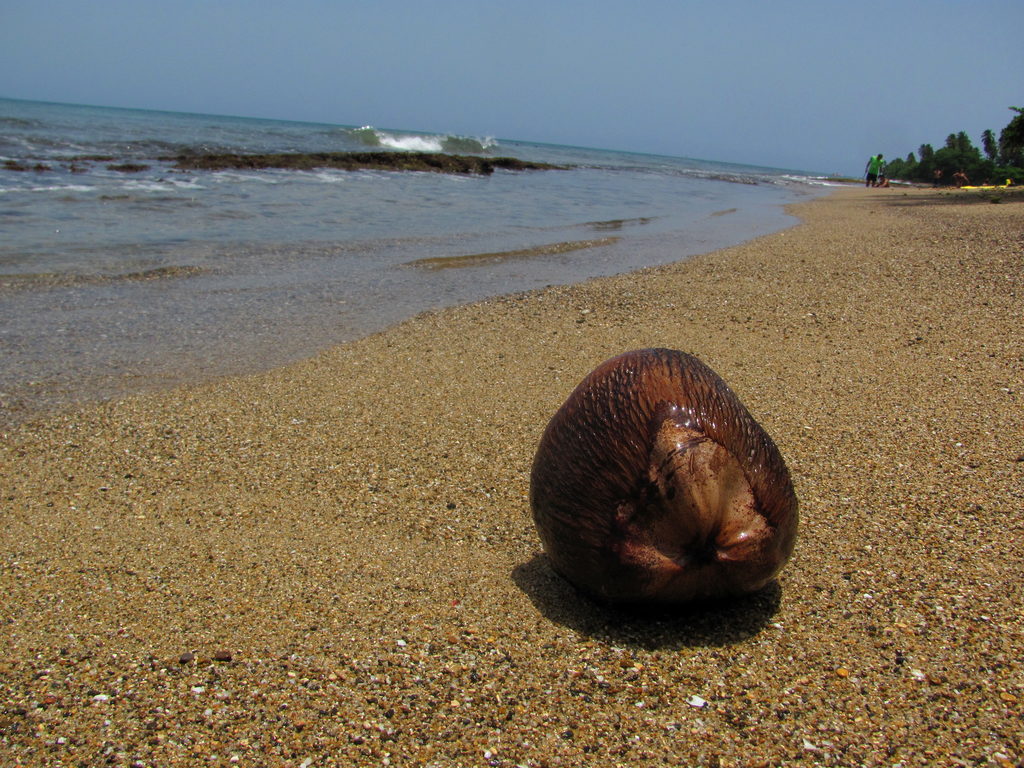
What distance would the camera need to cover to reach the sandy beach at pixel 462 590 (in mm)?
2188

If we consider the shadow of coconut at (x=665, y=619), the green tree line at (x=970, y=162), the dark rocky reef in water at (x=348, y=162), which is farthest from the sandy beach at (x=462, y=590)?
the green tree line at (x=970, y=162)

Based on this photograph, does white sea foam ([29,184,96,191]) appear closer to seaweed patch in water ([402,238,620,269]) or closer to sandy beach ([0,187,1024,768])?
seaweed patch in water ([402,238,620,269])

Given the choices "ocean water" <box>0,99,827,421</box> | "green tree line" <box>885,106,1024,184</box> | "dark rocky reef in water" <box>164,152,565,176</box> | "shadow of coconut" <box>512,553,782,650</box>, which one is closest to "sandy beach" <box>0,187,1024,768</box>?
"shadow of coconut" <box>512,553,782,650</box>

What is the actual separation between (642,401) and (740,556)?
0.61m

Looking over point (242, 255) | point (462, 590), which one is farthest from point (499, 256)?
point (462, 590)

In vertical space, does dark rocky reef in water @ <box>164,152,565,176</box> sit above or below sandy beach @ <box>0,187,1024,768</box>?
above

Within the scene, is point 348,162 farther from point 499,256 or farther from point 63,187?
point 499,256

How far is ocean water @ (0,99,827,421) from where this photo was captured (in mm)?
6438

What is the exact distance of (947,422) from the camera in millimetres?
4512

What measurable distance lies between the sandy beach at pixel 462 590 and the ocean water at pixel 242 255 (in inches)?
48.8

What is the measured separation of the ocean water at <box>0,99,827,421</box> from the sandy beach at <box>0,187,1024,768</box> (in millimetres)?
1239

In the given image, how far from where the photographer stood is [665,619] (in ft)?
8.95

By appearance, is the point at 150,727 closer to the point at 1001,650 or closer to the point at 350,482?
the point at 350,482

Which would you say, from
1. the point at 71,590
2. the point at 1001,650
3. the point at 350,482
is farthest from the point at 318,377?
the point at 1001,650
